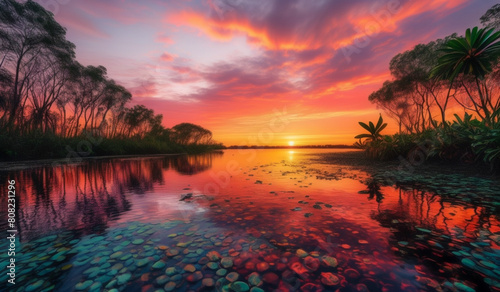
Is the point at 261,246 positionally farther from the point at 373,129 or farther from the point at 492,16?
the point at 492,16

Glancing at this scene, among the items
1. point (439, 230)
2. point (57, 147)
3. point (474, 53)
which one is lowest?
point (439, 230)

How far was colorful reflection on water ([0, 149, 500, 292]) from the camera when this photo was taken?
7.53 ft

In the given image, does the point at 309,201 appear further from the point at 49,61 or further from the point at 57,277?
the point at 49,61

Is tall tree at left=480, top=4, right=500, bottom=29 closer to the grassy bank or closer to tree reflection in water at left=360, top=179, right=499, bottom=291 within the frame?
tree reflection in water at left=360, top=179, right=499, bottom=291

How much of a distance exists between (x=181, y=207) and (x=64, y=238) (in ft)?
8.59

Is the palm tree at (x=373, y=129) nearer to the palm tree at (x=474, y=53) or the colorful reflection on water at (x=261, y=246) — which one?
the palm tree at (x=474, y=53)

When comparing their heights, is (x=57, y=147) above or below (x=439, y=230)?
above

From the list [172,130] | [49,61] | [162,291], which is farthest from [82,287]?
[172,130]

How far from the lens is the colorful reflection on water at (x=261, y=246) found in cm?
229

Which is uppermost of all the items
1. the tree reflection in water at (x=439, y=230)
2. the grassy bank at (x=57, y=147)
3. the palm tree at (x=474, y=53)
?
the palm tree at (x=474, y=53)

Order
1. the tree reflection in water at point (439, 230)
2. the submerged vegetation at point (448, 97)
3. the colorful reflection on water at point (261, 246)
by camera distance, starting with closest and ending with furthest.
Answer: the colorful reflection on water at point (261, 246)
the tree reflection in water at point (439, 230)
the submerged vegetation at point (448, 97)

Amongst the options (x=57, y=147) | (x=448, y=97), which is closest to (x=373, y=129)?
(x=448, y=97)

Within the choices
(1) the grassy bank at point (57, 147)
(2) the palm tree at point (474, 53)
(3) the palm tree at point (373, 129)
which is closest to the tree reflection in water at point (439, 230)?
(2) the palm tree at point (474, 53)

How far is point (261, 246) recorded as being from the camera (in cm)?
324
